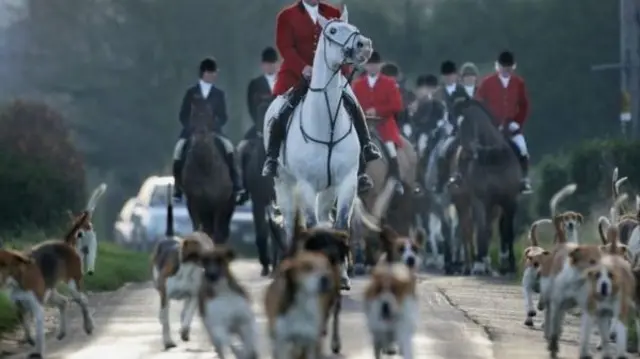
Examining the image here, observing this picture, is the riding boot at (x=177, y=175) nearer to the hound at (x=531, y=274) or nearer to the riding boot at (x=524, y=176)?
the riding boot at (x=524, y=176)

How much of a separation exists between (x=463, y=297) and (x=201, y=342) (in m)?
5.98

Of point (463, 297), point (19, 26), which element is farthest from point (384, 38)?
point (463, 297)

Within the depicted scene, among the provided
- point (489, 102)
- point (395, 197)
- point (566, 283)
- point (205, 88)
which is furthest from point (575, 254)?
point (489, 102)

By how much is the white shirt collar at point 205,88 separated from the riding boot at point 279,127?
17.1ft

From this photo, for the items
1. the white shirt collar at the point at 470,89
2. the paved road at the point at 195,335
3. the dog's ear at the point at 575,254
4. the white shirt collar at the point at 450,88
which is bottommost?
the paved road at the point at 195,335

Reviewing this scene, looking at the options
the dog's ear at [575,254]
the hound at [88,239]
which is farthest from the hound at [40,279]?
the dog's ear at [575,254]

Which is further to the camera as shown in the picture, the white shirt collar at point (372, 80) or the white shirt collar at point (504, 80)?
the white shirt collar at point (504, 80)

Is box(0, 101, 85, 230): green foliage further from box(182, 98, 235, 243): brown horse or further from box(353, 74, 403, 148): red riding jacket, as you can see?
box(353, 74, 403, 148): red riding jacket

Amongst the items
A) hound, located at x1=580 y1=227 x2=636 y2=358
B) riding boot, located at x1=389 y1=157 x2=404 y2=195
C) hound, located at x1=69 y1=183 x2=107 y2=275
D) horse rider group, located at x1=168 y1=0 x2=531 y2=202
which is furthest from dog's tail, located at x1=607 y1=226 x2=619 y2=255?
riding boot, located at x1=389 y1=157 x2=404 y2=195

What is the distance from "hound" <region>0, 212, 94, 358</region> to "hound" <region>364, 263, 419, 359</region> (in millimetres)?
3055

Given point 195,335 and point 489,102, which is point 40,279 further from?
point 489,102

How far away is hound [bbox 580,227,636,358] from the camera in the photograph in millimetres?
16047

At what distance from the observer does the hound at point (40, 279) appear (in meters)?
17.0

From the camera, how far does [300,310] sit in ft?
47.1
